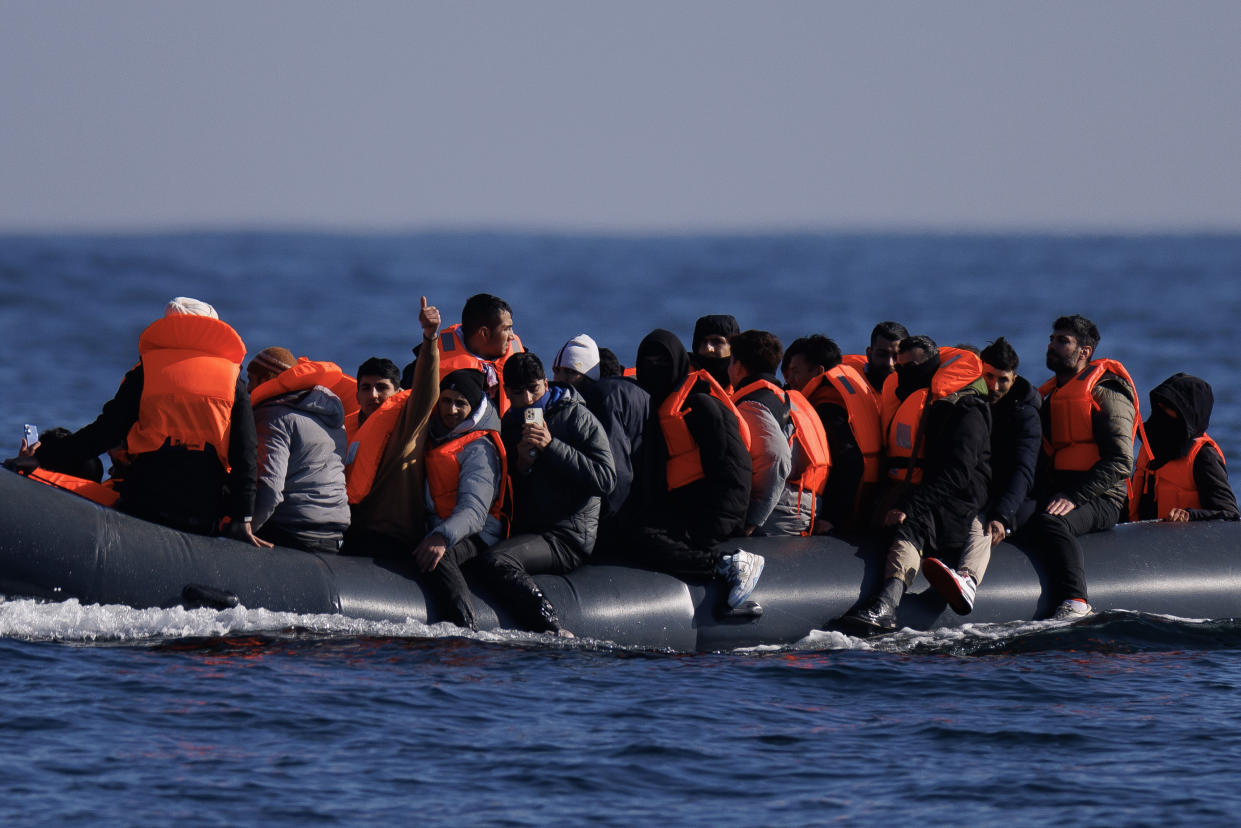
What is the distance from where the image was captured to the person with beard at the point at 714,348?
993cm

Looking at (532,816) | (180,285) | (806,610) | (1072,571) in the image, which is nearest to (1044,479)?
(1072,571)

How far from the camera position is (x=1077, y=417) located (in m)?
10.5

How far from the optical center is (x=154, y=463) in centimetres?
894

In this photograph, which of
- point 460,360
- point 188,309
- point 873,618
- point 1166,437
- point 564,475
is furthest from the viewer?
point 1166,437

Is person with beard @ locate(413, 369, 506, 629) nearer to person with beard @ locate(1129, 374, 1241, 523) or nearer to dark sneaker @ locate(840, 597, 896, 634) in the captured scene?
dark sneaker @ locate(840, 597, 896, 634)

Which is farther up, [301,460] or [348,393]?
[348,393]

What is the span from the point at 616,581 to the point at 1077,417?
320 cm

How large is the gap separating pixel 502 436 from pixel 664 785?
8.46ft

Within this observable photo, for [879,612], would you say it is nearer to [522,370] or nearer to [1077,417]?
[1077,417]

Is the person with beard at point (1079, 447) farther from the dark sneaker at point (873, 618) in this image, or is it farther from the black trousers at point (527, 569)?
the black trousers at point (527, 569)

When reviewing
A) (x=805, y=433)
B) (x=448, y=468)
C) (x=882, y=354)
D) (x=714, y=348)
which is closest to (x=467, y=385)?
(x=448, y=468)

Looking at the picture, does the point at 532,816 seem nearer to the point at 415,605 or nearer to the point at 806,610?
the point at 415,605

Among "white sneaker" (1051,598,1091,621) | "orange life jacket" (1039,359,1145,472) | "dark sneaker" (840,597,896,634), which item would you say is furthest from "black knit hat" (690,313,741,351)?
"white sneaker" (1051,598,1091,621)

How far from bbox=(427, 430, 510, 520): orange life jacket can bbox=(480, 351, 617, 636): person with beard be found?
0.40 feet
